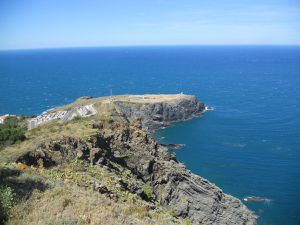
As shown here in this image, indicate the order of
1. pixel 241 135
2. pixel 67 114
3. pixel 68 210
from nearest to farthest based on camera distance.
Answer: pixel 68 210, pixel 67 114, pixel 241 135

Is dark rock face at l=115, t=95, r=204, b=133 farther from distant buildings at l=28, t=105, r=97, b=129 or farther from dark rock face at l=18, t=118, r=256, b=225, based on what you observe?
dark rock face at l=18, t=118, r=256, b=225

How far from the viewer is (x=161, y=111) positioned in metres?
130

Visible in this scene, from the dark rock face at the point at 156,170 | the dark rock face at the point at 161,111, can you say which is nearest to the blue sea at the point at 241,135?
the dark rock face at the point at 161,111

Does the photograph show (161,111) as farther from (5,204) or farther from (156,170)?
(5,204)

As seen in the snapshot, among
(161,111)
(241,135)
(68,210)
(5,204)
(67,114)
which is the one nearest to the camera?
(5,204)

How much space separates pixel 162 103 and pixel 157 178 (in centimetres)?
8717

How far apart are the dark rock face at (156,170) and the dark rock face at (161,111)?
213ft

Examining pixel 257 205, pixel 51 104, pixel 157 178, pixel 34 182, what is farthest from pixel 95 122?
pixel 51 104

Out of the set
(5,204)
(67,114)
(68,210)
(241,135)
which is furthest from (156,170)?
(241,135)

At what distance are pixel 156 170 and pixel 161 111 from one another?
8370 centimetres

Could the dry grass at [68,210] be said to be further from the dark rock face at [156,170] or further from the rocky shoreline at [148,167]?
the dark rock face at [156,170]

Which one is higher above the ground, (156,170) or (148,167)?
(148,167)

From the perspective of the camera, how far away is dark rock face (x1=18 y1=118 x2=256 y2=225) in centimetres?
3859

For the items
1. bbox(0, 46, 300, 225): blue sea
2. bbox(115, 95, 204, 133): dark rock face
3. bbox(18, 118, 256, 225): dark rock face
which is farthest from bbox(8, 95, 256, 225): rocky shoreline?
bbox(115, 95, 204, 133): dark rock face
